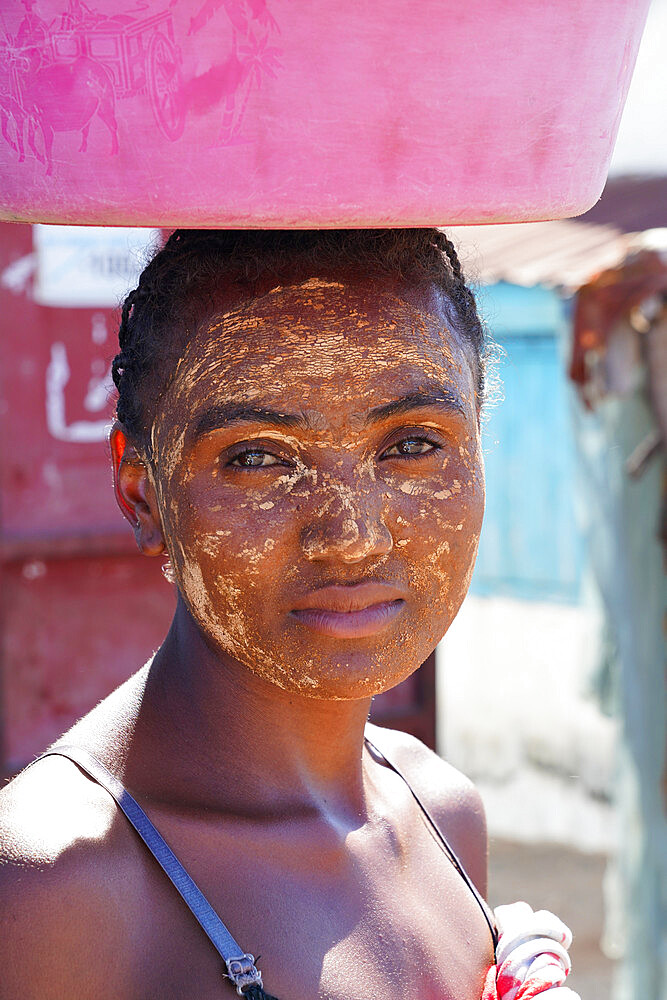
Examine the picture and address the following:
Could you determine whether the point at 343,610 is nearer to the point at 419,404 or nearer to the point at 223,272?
the point at 419,404

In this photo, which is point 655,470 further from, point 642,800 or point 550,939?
point 550,939

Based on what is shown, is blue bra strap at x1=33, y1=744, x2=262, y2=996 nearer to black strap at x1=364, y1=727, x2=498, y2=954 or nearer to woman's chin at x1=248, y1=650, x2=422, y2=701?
woman's chin at x1=248, y1=650, x2=422, y2=701

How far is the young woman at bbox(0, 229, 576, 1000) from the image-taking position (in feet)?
4.50

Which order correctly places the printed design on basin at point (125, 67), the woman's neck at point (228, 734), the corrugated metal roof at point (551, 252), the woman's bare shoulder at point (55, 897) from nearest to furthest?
the printed design on basin at point (125, 67) → the woman's bare shoulder at point (55, 897) → the woman's neck at point (228, 734) → the corrugated metal roof at point (551, 252)

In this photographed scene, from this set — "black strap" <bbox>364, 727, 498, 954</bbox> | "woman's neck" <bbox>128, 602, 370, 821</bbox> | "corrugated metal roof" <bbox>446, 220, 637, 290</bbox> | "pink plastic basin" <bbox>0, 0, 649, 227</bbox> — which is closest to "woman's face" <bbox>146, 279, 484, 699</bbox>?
"woman's neck" <bbox>128, 602, 370, 821</bbox>

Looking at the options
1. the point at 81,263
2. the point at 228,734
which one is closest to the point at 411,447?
the point at 228,734

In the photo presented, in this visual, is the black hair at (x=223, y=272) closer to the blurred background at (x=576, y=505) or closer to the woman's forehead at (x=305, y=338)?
the woman's forehead at (x=305, y=338)

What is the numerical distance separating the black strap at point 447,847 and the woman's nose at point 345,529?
1.90 feet

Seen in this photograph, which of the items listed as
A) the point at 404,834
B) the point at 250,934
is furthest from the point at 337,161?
the point at 404,834

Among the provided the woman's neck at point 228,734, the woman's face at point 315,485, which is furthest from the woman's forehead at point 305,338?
the woman's neck at point 228,734

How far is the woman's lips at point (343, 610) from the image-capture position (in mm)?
1429

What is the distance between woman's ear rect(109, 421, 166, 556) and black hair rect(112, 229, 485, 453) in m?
0.03

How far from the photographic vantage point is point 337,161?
119 cm

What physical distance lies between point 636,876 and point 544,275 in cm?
223
